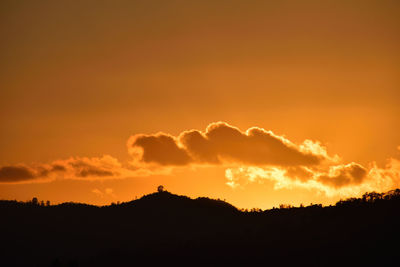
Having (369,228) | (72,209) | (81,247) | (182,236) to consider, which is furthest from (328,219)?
(72,209)

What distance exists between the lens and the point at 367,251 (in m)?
123

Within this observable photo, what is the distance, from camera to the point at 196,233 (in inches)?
6353

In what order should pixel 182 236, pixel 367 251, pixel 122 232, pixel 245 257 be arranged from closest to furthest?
1. pixel 367 251
2. pixel 245 257
3. pixel 182 236
4. pixel 122 232

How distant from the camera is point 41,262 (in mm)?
160000

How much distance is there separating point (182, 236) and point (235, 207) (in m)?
27.5

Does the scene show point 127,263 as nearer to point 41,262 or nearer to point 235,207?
point 41,262

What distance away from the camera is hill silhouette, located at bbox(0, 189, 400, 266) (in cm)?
12850

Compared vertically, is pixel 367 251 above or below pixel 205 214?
below

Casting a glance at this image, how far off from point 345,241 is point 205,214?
56041 mm

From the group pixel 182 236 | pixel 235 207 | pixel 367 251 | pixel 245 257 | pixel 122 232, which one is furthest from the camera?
pixel 235 207

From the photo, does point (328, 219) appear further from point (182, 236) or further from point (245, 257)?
point (182, 236)

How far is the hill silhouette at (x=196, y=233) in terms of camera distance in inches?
5059

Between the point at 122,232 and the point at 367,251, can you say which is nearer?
the point at 367,251

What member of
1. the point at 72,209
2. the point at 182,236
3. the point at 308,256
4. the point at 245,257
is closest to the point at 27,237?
the point at 72,209
